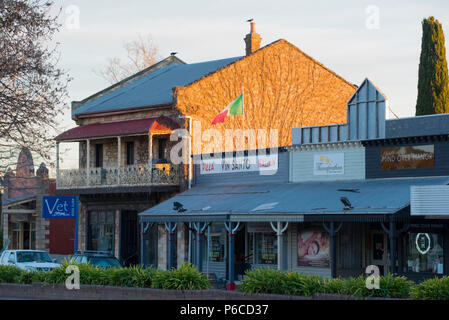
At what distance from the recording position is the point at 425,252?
1109 inches

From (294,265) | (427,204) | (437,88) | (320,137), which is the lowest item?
(294,265)

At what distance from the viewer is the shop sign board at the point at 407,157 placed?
2864cm

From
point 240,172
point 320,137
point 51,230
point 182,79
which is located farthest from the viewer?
A: point 51,230

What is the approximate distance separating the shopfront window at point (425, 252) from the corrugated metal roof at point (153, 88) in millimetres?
13849

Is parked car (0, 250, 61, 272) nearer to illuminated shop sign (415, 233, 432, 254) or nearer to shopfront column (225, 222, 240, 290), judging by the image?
shopfront column (225, 222, 240, 290)

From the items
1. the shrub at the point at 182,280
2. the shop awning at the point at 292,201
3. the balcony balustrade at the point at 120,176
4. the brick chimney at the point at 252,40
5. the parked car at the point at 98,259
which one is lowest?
the parked car at the point at 98,259

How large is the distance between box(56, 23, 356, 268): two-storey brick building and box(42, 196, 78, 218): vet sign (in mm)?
2302

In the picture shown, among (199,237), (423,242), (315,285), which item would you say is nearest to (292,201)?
(199,237)

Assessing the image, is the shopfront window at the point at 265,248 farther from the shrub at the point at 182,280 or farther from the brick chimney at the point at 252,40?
the brick chimney at the point at 252,40

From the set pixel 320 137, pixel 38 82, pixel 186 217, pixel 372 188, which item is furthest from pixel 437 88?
pixel 38 82

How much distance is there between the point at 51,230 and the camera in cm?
4466

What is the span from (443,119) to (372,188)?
132 inches

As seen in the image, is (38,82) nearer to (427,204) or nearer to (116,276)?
(116,276)

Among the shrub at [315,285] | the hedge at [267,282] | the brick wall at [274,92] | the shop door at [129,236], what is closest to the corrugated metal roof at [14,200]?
the shop door at [129,236]
